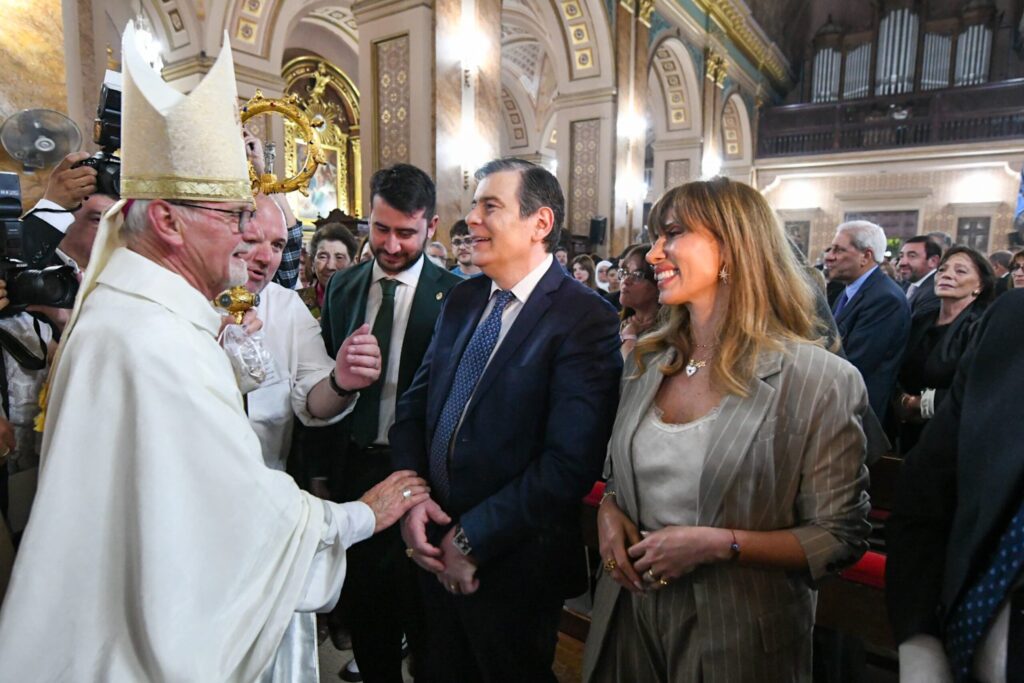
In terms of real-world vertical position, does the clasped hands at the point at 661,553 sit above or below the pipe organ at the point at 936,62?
below

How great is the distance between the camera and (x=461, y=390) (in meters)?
1.58

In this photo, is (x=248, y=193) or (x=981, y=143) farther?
(x=981, y=143)

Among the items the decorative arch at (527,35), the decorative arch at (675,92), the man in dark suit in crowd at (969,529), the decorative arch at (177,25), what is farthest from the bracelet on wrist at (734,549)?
the decorative arch at (675,92)

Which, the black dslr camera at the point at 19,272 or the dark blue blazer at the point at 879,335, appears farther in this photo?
the dark blue blazer at the point at 879,335

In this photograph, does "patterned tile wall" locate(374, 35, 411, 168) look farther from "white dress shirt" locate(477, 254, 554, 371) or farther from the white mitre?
the white mitre

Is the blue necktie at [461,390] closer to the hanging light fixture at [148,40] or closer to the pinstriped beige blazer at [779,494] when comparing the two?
the pinstriped beige blazer at [779,494]

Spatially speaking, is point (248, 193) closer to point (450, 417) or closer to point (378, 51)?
point (450, 417)

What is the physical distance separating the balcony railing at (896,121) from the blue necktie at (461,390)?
17.5 m

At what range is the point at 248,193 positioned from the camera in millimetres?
1277

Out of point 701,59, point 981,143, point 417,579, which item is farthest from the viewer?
point 981,143

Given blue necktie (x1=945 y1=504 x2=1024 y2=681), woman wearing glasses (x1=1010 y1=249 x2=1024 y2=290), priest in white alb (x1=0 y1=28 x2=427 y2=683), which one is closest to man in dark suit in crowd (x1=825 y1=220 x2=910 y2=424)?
woman wearing glasses (x1=1010 y1=249 x2=1024 y2=290)

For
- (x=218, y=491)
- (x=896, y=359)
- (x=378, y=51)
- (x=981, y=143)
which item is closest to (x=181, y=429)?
(x=218, y=491)

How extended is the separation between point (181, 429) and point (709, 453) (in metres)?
0.99

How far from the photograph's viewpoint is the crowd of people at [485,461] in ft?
3.28
